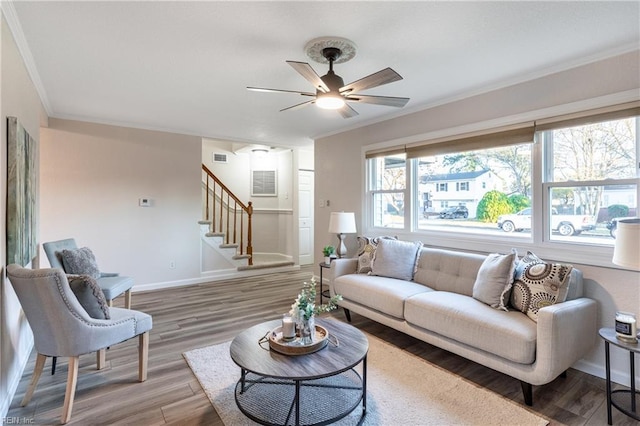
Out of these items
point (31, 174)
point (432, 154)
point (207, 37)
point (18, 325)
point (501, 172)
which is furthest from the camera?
point (432, 154)

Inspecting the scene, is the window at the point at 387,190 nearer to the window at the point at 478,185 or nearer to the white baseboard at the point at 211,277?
the window at the point at 478,185

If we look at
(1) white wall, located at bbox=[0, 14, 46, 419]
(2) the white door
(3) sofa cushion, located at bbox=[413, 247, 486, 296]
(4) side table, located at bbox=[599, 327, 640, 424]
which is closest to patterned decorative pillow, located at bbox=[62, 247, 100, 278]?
(1) white wall, located at bbox=[0, 14, 46, 419]

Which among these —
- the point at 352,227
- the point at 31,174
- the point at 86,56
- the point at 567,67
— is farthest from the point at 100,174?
the point at 567,67

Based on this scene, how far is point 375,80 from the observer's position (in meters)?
2.24

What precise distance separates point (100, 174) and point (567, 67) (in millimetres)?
5661

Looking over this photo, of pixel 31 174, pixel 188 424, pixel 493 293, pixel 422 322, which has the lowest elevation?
pixel 188 424

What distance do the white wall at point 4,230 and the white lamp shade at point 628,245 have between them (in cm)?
391

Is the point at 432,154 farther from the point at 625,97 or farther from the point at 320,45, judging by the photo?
the point at 320,45

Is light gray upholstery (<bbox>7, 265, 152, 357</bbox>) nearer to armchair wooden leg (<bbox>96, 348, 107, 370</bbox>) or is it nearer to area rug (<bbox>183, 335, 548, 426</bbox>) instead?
armchair wooden leg (<bbox>96, 348, 107, 370</bbox>)

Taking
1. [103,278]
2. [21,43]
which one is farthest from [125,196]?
[21,43]

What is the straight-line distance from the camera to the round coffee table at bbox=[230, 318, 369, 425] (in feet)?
5.98

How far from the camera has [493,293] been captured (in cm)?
268

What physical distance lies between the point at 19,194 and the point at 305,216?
17.4ft

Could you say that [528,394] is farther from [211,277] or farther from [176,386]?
[211,277]
